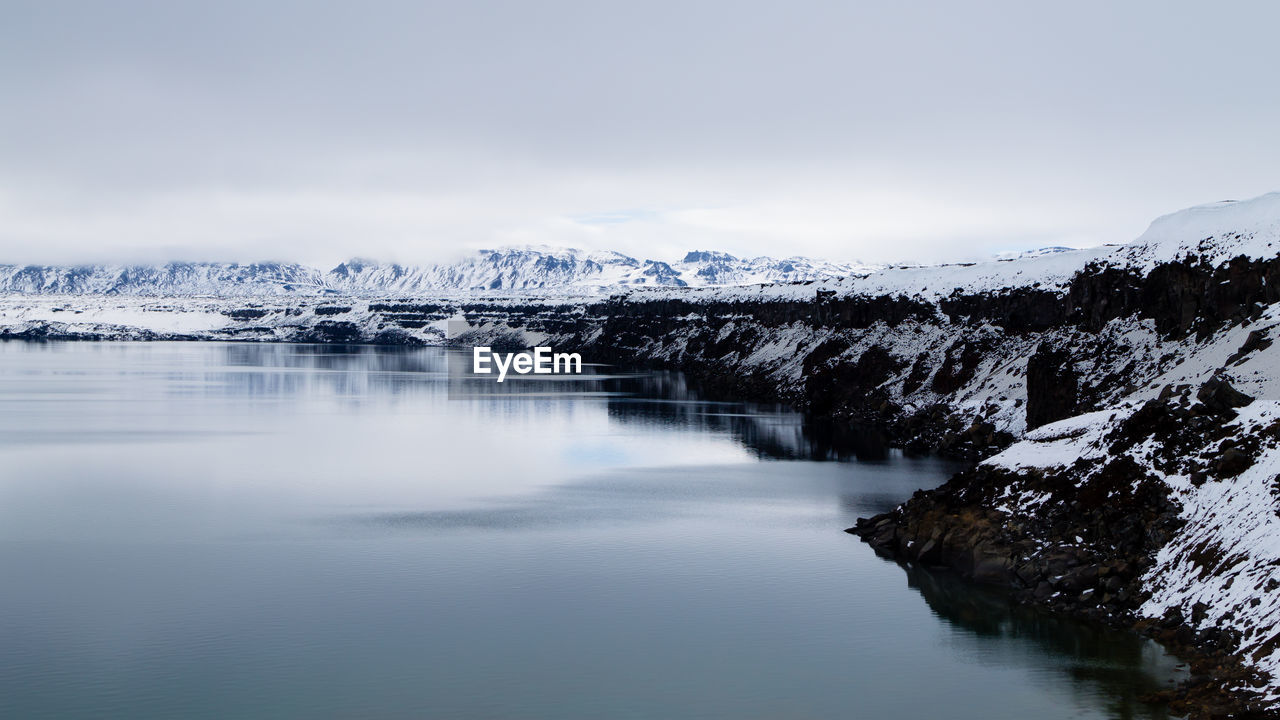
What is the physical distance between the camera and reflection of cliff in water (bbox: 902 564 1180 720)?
1032 inches

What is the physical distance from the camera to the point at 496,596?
1310 inches

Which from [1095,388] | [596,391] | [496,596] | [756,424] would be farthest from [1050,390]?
[596,391]

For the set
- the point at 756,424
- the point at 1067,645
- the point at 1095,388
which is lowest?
the point at 1067,645

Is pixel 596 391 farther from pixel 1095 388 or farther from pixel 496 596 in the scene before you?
pixel 496 596

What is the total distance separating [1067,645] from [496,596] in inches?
617

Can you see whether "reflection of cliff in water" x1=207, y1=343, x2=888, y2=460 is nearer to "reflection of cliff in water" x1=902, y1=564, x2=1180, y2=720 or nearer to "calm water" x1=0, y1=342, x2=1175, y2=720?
"calm water" x1=0, y1=342, x2=1175, y2=720

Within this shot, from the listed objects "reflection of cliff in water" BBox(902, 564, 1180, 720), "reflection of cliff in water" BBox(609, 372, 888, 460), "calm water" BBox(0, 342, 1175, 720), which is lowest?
"reflection of cliff in water" BBox(902, 564, 1180, 720)

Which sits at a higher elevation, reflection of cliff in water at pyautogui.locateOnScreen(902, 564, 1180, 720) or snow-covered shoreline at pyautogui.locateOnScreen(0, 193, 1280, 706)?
snow-covered shoreline at pyautogui.locateOnScreen(0, 193, 1280, 706)

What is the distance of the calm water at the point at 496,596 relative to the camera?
25609 mm

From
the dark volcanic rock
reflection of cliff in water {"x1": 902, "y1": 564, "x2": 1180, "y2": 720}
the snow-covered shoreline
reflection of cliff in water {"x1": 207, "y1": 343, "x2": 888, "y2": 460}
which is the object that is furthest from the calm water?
the dark volcanic rock

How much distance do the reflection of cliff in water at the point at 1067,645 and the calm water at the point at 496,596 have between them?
0.09 metres

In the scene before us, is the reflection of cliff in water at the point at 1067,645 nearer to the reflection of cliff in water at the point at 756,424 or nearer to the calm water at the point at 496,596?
the calm water at the point at 496,596

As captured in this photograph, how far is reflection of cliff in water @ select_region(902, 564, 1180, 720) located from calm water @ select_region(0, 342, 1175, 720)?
0.31ft

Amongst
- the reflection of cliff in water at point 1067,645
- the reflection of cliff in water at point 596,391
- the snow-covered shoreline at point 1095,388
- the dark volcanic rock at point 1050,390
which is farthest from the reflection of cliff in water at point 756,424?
the reflection of cliff in water at point 1067,645
